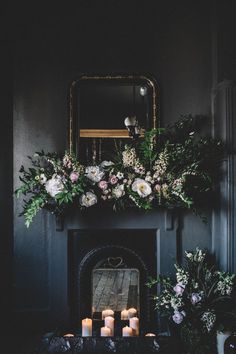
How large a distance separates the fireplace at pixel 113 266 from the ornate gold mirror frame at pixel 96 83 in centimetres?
80

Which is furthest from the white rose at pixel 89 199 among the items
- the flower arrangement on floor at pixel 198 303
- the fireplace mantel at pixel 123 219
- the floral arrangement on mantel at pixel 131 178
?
the flower arrangement on floor at pixel 198 303

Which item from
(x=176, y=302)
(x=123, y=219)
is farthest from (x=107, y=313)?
(x=123, y=219)

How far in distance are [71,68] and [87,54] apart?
19 cm

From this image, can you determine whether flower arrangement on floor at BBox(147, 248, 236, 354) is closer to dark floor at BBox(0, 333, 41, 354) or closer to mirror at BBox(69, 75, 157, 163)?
dark floor at BBox(0, 333, 41, 354)

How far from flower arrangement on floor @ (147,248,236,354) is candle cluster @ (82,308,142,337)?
0.77ft

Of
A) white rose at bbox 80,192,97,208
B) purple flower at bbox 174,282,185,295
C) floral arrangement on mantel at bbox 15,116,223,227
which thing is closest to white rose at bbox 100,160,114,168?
floral arrangement on mantel at bbox 15,116,223,227

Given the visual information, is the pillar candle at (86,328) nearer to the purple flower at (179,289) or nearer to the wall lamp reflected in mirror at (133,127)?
the purple flower at (179,289)

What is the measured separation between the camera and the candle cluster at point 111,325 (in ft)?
10.5

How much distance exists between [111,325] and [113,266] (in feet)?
1.60

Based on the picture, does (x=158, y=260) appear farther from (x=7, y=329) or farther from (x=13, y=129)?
(x=13, y=129)

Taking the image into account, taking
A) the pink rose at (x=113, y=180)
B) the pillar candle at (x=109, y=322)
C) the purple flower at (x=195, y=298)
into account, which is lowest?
the pillar candle at (x=109, y=322)

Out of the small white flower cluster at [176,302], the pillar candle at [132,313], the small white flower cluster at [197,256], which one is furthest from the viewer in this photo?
the pillar candle at [132,313]

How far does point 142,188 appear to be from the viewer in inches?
124

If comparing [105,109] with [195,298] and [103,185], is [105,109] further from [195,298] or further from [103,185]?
[195,298]
